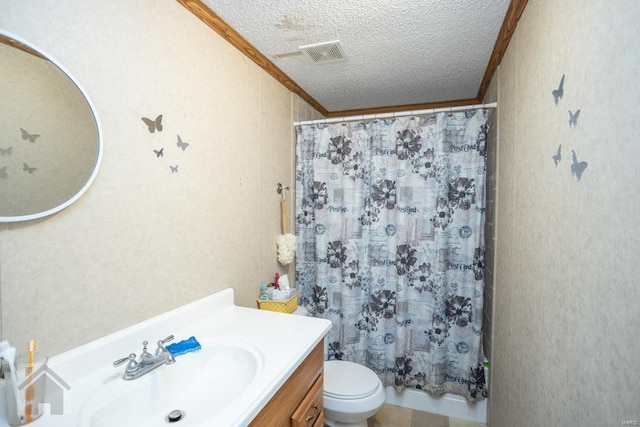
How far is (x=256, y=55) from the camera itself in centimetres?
167

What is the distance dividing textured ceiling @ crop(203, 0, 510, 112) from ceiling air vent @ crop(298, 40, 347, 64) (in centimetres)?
3

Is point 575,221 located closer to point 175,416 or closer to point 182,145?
point 175,416

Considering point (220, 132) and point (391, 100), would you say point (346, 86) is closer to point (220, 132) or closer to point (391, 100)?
point (391, 100)

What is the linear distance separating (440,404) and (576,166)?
1.88 meters

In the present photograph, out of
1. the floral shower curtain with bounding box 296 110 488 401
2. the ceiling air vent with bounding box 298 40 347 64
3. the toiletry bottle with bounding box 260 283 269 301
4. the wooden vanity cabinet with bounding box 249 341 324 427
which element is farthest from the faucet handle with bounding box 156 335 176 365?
the ceiling air vent with bounding box 298 40 347 64

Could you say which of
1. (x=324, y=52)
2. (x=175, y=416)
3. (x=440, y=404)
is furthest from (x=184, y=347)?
(x=440, y=404)

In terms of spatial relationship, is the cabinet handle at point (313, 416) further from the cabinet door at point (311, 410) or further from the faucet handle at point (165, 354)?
the faucet handle at point (165, 354)

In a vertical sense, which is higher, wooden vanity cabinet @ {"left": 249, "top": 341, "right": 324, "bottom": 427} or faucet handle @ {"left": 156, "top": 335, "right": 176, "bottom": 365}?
faucet handle @ {"left": 156, "top": 335, "right": 176, "bottom": 365}

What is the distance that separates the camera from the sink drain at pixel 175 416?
2.76ft

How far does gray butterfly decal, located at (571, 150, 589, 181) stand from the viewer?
741 millimetres

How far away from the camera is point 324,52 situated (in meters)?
1.65

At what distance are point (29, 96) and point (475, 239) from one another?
209cm

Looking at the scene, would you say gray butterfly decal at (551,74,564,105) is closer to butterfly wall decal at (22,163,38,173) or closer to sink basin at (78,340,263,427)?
sink basin at (78,340,263,427)

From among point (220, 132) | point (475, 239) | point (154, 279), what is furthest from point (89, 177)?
point (475, 239)
